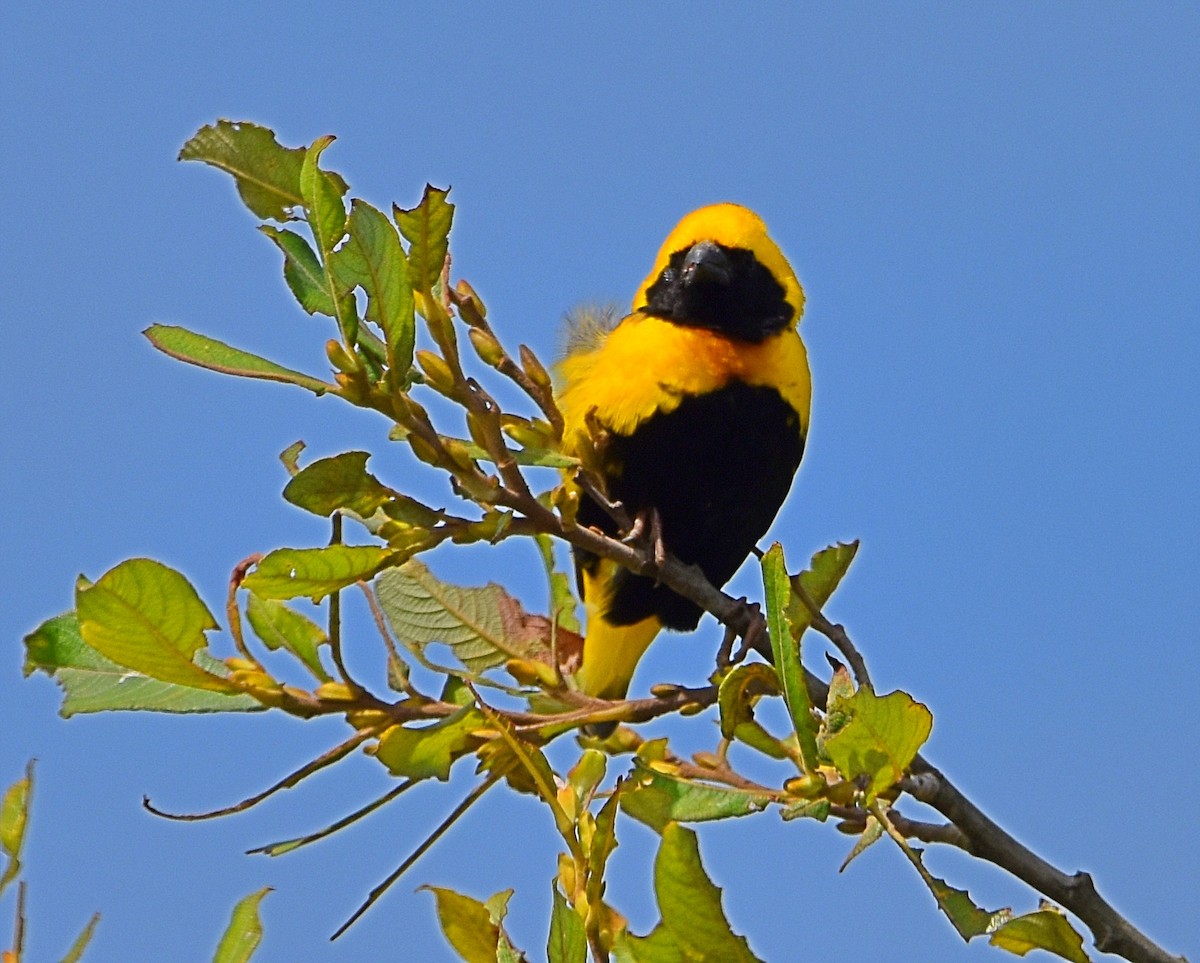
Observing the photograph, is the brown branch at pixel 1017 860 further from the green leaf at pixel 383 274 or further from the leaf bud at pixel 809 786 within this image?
the green leaf at pixel 383 274

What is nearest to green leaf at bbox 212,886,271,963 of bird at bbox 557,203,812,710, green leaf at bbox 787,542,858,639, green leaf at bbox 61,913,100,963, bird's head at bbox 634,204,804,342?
green leaf at bbox 61,913,100,963

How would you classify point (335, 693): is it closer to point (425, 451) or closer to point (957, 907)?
point (425, 451)

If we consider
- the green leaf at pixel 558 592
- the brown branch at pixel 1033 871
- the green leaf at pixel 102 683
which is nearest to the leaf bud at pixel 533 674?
the green leaf at pixel 558 592

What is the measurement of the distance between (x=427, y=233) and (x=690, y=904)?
93 centimetres

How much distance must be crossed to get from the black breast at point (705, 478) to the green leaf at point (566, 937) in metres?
1.90

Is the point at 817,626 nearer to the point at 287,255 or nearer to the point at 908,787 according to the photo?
the point at 908,787

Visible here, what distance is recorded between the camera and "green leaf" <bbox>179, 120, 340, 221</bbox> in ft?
6.71

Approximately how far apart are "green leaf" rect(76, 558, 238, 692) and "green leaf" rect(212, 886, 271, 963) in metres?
0.32

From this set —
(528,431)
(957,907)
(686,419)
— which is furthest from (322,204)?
(686,419)

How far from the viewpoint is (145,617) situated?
1.73 meters

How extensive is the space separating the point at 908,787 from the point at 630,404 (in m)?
1.66

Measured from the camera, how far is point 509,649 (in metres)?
2.53

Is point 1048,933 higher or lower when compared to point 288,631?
lower

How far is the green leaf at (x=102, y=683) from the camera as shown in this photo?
191cm
